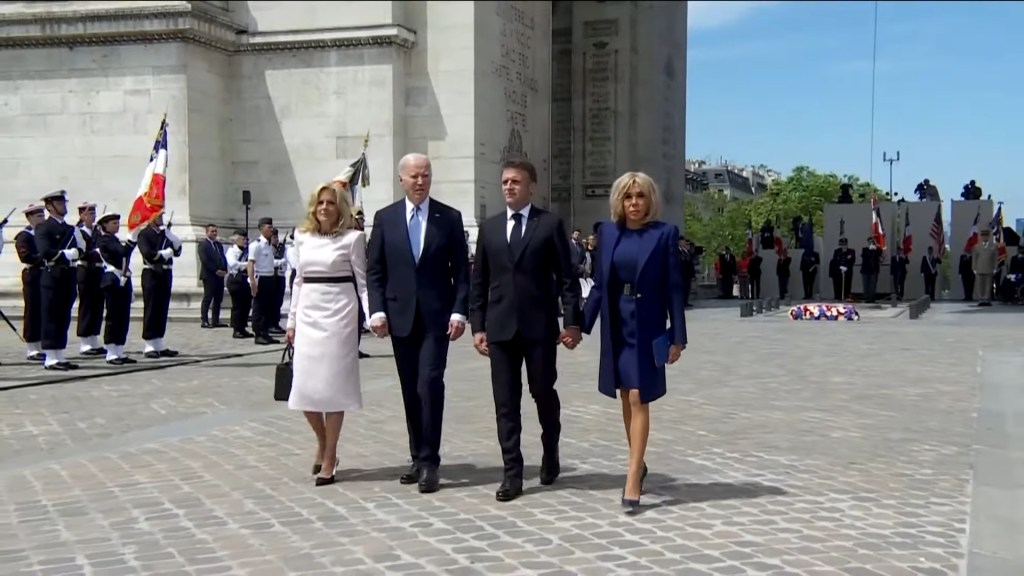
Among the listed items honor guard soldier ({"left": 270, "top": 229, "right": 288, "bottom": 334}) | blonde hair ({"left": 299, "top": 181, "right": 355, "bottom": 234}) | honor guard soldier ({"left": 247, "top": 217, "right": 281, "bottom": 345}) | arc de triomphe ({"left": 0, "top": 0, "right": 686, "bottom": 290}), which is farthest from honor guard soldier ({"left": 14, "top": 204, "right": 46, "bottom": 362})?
blonde hair ({"left": 299, "top": 181, "right": 355, "bottom": 234})

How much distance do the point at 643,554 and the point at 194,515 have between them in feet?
8.07

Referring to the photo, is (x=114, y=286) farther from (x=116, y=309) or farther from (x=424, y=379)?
(x=424, y=379)

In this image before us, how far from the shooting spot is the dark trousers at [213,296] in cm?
1973

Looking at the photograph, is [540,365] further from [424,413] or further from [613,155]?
[613,155]

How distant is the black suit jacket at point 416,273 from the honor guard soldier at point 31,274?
336 inches

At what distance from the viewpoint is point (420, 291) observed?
6.73 meters

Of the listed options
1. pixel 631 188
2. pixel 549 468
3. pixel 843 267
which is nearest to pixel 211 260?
pixel 549 468

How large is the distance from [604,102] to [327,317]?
2591 cm

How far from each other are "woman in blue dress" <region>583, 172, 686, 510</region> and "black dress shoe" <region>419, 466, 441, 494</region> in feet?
3.81

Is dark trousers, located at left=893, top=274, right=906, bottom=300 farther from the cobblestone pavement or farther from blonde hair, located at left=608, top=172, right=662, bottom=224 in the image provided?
blonde hair, located at left=608, top=172, right=662, bottom=224

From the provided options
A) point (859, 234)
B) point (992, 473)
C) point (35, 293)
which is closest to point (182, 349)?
point (35, 293)

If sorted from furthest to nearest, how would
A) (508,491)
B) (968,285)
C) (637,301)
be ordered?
(968,285), (508,491), (637,301)

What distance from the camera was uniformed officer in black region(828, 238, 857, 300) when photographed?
32812mm

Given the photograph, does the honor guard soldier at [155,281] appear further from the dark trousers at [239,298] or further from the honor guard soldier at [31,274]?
the dark trousers at [239,298]
